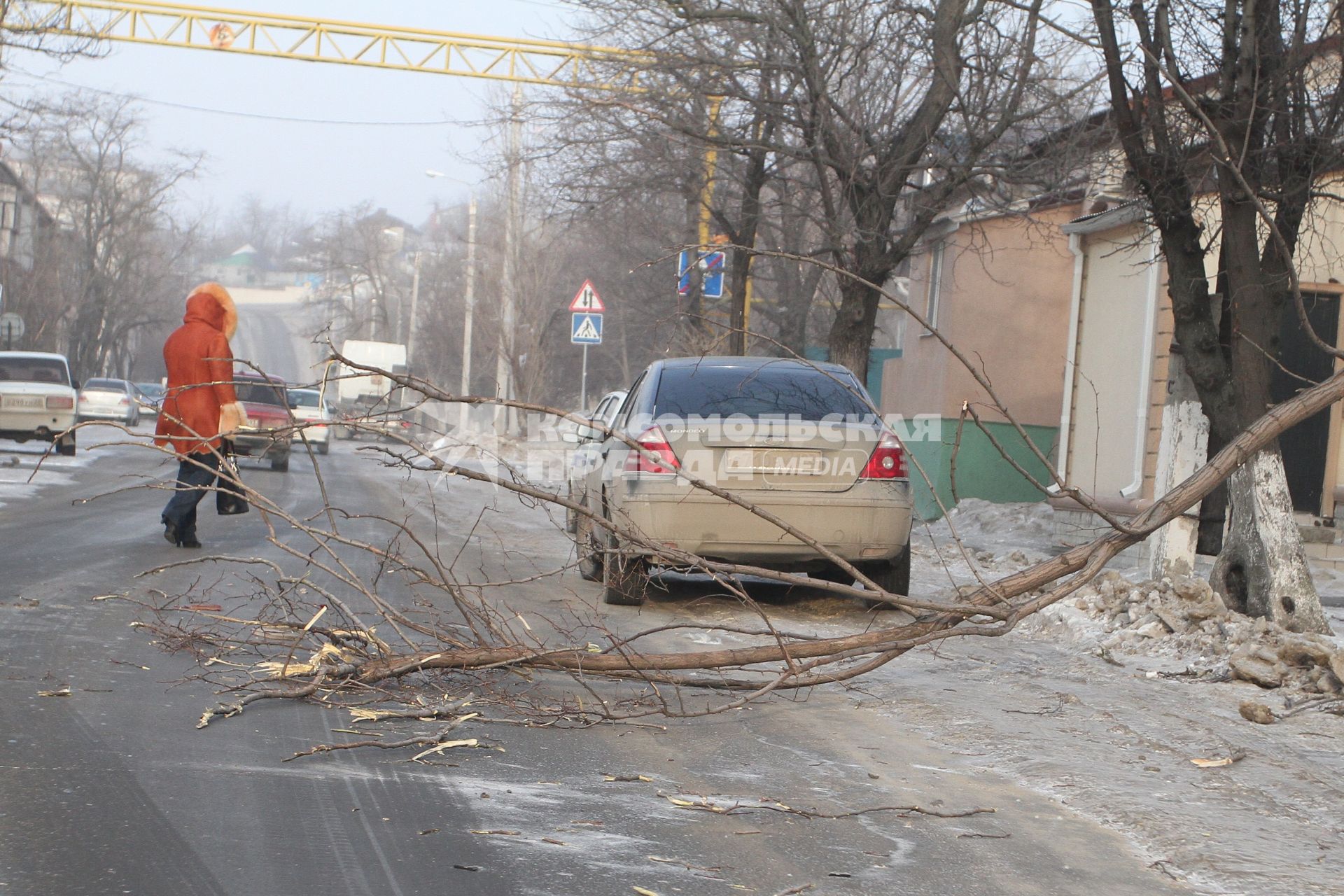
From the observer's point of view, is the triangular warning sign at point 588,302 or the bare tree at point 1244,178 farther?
the triangular warning sign at point 588,302

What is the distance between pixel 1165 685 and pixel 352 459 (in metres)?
27.2

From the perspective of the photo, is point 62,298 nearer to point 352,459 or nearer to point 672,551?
point 352,459

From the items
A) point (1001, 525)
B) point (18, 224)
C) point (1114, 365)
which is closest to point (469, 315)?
point (1001, 525)

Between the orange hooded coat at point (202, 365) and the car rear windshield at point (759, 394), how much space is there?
3453mm

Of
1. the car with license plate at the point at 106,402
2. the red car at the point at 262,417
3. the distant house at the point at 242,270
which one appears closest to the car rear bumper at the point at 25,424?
the red car at the point at 262,417

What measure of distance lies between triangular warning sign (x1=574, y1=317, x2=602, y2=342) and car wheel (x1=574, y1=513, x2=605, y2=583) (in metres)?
13.7

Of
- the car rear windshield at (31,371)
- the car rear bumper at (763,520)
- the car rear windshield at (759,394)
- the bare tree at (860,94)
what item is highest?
the bare tree at (860,94)

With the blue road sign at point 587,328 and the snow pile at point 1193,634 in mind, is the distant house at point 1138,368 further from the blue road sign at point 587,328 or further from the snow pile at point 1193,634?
the blue road sign at point 587,328

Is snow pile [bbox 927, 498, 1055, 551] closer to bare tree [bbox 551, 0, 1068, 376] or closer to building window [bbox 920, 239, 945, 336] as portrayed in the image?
bare tree [bbox 551, 0, 1068, 376]

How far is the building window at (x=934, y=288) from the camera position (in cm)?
2144

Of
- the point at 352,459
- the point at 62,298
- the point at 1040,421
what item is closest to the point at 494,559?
the point at 1040,421

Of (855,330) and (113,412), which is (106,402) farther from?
(855,330)

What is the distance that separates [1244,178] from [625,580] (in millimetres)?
4321

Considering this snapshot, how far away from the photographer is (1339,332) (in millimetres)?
13070
